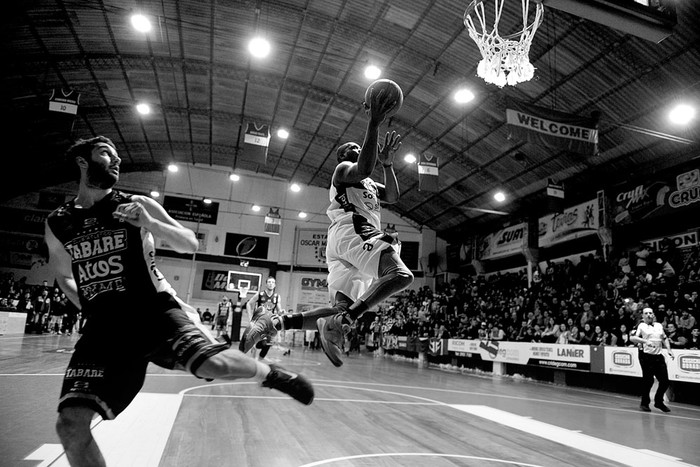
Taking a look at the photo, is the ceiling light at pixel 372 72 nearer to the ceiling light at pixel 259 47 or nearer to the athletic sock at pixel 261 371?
the ceiling light at pixel 259 47

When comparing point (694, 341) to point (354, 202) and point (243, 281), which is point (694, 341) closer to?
point (354, 202)

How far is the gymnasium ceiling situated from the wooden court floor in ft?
34.6

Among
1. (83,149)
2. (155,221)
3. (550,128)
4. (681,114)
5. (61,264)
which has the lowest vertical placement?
(61,264)

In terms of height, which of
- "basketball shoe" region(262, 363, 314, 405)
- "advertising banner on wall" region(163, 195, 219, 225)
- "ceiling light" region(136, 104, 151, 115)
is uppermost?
"ceiling light" region(136, 104, 151, 115)

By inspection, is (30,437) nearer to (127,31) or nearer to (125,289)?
(125,289)

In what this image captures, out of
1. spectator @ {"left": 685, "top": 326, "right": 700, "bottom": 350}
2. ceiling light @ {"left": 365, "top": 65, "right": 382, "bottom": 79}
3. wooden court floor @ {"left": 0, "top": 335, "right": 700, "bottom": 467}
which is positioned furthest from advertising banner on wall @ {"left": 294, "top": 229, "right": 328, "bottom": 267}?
wooden court floor @ {"left": 0, "top": 335, "right": 700, "bottom": 467}

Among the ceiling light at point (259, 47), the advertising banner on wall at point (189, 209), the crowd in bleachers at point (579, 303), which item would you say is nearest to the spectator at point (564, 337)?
the crowd in bleachers at point (579, 303)

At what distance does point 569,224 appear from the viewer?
2031cm

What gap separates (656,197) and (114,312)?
18.7 meters

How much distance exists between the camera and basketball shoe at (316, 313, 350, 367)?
301cm

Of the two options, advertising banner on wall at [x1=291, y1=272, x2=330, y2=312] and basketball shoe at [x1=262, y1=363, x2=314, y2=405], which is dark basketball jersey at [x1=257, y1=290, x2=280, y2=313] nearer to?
basketball shoe at [x1=262, y1=363, x2=314, y2=405]

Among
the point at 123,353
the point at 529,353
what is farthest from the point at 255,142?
the point at 123,353

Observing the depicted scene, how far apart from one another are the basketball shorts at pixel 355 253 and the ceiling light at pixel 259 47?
15.0 m

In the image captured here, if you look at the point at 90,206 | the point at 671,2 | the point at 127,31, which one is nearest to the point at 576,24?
the point at 671,2
